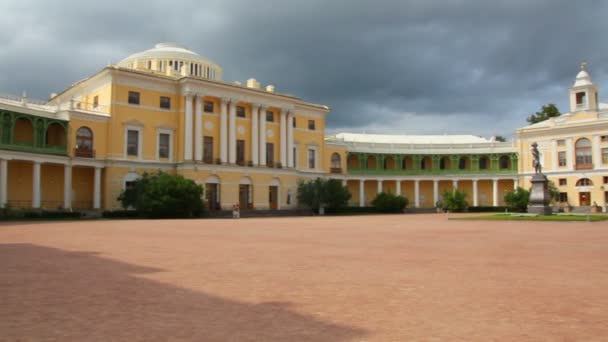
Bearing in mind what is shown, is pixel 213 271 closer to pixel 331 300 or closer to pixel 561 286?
pixel 331 300

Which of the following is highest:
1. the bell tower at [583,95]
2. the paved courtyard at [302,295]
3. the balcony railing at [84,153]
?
the bell tower at [583,95]

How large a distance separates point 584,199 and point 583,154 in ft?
19.5

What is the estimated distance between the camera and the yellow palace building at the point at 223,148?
42.7m

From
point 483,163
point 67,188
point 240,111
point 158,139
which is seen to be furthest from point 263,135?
point 483,163

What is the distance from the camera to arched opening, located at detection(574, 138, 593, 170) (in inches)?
2557

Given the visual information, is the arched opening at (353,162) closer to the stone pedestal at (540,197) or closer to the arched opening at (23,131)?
the stone pedestal at (540,197)

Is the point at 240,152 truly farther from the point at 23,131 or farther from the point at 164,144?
the point at 23,131

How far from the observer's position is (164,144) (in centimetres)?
5025

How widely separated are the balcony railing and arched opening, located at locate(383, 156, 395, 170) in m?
43.8

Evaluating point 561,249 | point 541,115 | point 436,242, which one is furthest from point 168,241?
point 541,115

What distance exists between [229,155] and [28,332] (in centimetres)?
4738

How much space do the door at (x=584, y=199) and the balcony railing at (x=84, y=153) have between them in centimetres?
5861

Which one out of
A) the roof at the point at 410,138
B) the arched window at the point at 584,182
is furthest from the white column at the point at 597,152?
the roof at the point at 410,138

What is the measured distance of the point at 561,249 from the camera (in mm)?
14664
